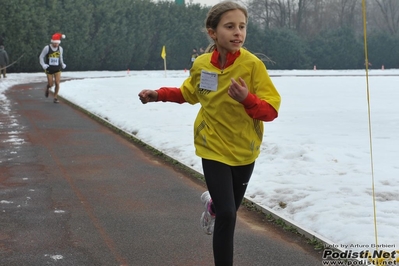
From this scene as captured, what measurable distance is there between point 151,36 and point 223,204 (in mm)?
51591

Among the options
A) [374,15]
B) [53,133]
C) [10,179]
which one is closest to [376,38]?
[374,15]

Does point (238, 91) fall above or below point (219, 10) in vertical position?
below

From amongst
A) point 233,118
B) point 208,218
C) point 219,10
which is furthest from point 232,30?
point 208,218

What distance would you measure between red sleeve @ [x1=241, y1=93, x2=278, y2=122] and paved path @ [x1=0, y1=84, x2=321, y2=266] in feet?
5.18

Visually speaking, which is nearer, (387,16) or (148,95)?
(148,95)

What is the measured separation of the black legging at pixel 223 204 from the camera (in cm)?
408

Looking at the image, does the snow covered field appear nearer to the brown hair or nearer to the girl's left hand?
the girl's left hand

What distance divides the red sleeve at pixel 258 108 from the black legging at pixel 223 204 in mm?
467

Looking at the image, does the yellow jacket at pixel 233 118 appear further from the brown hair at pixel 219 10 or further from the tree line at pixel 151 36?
the tree line at pixel 151 36

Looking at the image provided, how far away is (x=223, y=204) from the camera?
408 centimetres

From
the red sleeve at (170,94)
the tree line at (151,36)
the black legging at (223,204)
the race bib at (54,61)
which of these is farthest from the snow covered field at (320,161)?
the tree line at (151,36)

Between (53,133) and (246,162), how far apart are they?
29.5 ft

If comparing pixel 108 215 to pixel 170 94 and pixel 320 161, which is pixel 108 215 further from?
pixel 320 161

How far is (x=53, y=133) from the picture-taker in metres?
12.7
